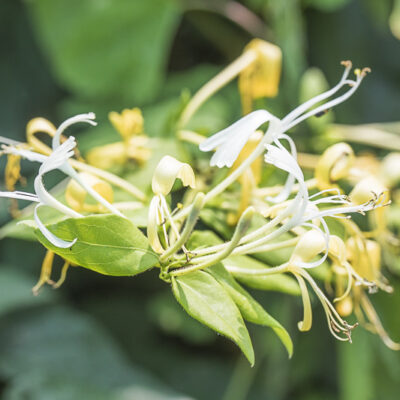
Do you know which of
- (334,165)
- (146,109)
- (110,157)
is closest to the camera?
(334,165)

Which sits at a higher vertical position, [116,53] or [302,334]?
[116,53]

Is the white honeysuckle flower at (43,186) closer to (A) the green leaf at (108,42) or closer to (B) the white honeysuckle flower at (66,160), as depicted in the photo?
(B) the white honeysuckle flower at (66,160)

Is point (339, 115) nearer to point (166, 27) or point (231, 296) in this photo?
point (166, 27)

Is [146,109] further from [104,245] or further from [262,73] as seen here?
[104,245]

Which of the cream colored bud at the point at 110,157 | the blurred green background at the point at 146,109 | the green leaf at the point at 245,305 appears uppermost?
the green leaf at the point at 245,305

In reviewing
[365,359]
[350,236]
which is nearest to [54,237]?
[350,236]

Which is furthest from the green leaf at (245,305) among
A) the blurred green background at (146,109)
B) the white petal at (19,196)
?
the blurred green background at (146,109)

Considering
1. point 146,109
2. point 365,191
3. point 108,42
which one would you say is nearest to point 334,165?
point 365,191
